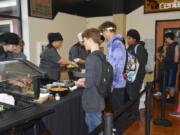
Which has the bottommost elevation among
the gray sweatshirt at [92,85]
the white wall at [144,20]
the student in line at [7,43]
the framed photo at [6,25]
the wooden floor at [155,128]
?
the wooden floor at [155,128]

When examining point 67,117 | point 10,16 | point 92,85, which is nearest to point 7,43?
point 67,117

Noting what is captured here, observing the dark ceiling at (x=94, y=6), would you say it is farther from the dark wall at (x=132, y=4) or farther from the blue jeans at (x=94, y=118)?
the blue jeans at (x=94, y=118)

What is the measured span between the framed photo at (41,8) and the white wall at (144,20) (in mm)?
2146

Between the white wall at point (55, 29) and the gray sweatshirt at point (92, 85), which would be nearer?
the gray sweatshirt at point (92, 85)

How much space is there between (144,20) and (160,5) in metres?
0.53

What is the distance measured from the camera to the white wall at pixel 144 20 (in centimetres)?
570

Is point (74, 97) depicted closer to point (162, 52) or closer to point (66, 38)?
point (162, 52)

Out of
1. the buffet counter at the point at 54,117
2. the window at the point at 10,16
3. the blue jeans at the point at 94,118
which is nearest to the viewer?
the buffet counter at the point at 54,117

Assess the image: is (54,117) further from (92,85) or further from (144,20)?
(144,20)

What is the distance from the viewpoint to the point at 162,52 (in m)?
4.93

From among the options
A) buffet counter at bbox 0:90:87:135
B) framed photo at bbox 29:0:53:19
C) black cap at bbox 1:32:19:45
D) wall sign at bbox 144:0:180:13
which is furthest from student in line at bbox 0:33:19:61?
wall sign at bbox 144:0:180:13

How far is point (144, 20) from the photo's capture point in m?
5.87

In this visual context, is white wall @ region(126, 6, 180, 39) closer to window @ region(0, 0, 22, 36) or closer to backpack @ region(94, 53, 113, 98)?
window @ region(0, 0, 22, 36)

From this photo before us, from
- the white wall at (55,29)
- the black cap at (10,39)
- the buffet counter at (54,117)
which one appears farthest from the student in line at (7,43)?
the white wall at (55,29)
